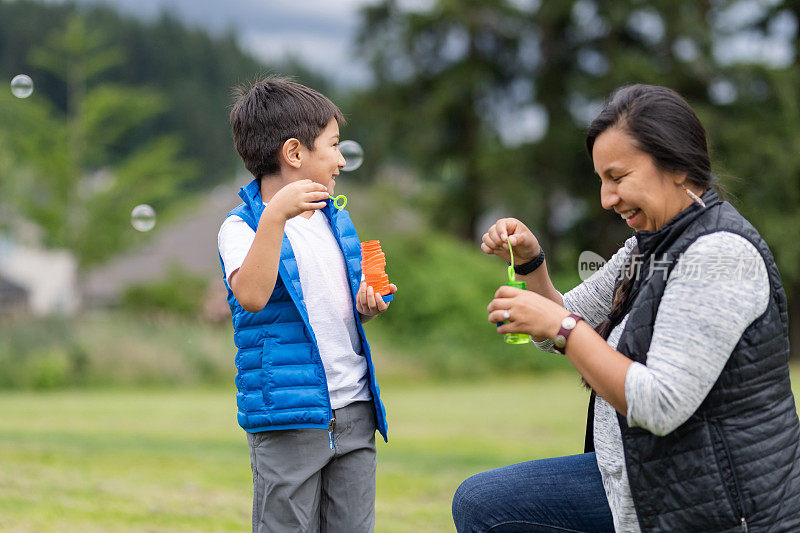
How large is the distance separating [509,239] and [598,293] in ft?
1.03

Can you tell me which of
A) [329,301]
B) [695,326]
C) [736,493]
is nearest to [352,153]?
[329,301]

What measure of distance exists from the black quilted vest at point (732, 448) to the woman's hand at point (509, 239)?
1.81ft

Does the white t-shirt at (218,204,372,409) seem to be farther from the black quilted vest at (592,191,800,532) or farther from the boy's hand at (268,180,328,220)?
the black quilted vest at (592,191,800,532)

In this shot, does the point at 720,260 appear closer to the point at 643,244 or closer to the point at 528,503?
the point at 643,244

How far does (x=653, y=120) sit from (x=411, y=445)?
253 inches

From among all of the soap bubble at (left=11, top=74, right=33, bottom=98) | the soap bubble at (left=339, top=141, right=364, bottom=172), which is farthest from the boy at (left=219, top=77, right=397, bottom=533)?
the soap bubble at (left=11, top=74, right=33, bottom=98)

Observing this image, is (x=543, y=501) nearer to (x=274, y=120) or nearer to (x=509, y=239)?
(x=509, y=239)

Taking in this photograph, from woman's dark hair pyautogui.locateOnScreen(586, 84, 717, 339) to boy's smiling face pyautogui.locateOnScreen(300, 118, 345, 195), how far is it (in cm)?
89

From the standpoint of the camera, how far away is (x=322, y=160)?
2.62 m

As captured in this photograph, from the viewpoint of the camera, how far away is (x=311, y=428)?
8.13 feet

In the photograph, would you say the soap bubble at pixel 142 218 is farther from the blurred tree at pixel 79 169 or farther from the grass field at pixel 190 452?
the blurred tree at pixel 79 169

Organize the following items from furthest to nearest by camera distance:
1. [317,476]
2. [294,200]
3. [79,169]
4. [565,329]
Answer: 1. [79,169]
2. [317,476]
3. [294,200]
4. [565,329]

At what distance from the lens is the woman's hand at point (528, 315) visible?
75.9 inches

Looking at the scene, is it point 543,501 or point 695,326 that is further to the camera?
point 543,501
